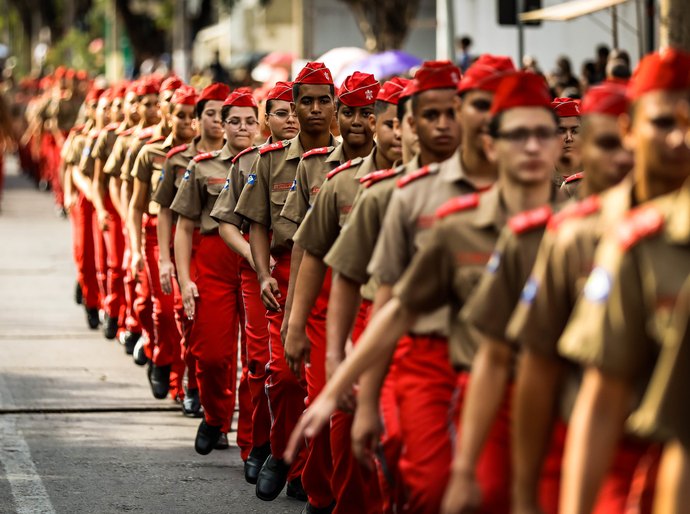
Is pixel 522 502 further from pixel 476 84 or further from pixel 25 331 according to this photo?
pixel 25 331

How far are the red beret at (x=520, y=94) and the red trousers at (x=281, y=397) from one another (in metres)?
3.40

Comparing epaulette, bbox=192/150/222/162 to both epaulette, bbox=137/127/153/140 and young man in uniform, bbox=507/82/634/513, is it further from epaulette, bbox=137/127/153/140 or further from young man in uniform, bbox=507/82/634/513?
young man in uniform, bbox=507/82/634/513

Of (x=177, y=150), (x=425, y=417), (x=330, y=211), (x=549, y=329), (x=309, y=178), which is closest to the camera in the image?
(x=549, y=329)

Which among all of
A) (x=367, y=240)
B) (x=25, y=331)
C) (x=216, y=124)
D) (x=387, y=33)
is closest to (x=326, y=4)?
(x=387, y=33)

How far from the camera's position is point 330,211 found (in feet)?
24.0

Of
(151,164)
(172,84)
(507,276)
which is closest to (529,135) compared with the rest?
(507,276)

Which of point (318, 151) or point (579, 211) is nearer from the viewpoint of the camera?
point (579, 211)

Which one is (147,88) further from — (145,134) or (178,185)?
(178,185)

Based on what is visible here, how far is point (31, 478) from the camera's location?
8750 mm

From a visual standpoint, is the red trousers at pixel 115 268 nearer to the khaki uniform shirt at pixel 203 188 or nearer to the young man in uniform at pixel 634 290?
the khaki uniform shirt at pixel 203 188

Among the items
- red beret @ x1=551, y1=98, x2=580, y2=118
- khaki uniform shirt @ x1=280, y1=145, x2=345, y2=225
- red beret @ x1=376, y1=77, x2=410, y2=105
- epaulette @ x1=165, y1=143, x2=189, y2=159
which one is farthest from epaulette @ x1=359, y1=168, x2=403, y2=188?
epaulette @ x1=165, y1=143, x2=189, y2=159

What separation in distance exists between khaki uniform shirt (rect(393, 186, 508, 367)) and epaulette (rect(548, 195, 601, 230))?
73 cm

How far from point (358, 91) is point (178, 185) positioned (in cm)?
279

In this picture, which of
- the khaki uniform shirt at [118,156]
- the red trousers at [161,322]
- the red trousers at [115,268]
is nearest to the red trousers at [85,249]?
the red trousers at [115,268]
